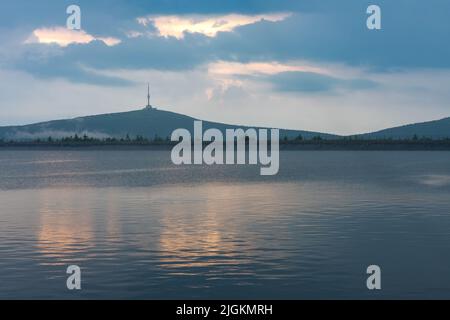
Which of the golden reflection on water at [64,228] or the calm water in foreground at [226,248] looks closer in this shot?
the calm water in foreground at [226,248]

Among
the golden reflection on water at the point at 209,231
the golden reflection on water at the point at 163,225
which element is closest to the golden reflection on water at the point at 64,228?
the golden reflection on water at the point at 163,225

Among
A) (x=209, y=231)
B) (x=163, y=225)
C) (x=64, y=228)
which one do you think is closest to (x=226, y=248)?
(x=209, y=231)

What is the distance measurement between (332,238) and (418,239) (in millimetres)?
4407

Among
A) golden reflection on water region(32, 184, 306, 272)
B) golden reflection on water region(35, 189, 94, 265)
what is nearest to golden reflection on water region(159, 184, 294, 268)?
golden reflection on water region(32, 184, 306, 272)

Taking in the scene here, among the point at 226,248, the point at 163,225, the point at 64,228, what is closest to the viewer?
the point at 226,248

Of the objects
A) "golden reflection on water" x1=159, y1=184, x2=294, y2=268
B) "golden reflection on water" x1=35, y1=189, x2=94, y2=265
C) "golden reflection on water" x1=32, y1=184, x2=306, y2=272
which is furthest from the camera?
"golden reflection on water" x1=35, y1=189, x2=94, y2=265

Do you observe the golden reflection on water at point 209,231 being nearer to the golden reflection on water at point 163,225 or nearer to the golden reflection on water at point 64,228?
the golden reflection on water at point 163,225

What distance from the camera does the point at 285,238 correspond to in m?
35.2

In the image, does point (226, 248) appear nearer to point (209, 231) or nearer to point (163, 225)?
point (209, 231)

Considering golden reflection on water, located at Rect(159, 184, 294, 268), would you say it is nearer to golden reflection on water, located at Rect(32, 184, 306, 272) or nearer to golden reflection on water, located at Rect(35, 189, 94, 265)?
golden reflection on water, located at Rect(32, 184, 306, 272)

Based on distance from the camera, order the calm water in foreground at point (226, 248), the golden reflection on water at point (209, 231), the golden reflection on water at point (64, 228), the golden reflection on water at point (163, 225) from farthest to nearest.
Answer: the golden reflection on water at point (64, 228) → the golden reflection on water at point (163, 225) → the golden reflection on water at point (209, 231) → the calm water in foreground at point (226, 248)
